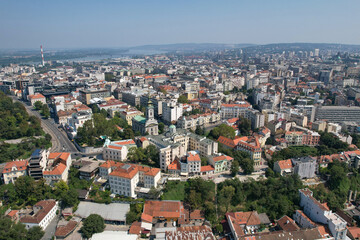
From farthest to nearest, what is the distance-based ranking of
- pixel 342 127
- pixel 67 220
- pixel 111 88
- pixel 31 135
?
pixel 111 88, pixel 342 127, pixel 31 135, pixel 67 220

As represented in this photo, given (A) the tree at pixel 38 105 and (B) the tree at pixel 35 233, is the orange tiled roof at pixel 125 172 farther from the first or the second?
(A) the tree at pixel 38 105

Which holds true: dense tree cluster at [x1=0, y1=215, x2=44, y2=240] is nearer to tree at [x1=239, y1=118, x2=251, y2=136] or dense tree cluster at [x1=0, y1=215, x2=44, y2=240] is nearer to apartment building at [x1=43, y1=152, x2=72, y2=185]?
apartment building at [x1=43, y1=152, x2=72, y2=185]

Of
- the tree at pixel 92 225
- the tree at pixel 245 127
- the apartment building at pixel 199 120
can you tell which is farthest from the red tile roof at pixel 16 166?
the tree at pixel 245 127

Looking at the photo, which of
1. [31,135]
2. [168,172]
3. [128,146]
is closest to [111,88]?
[31,135]

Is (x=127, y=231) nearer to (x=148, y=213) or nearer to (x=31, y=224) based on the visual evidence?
(x=148, y=213)

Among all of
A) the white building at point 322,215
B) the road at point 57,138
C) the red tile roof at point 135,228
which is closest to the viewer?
the white building at point 322,215

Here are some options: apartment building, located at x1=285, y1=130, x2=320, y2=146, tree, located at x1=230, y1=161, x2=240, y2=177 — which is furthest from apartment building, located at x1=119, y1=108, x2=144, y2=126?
apartment building, located at x1=285, y1=130, x2=320, y2=146

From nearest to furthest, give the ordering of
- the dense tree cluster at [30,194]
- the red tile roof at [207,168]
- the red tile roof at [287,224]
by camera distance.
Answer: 1. the red tile roof at [287,224]
2. the dense tree cluster at [30,194]
3. the red tile roof at [207,168]
